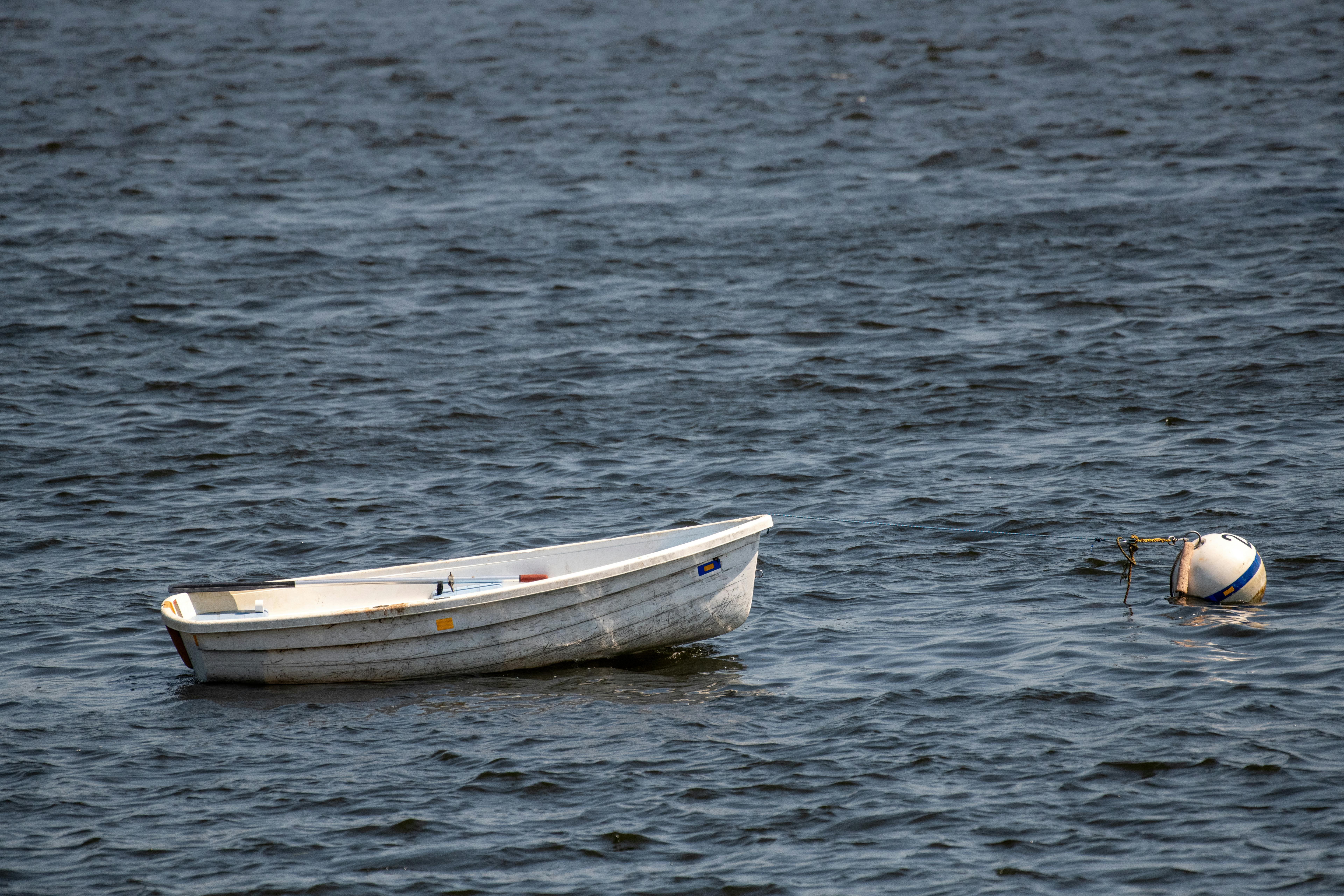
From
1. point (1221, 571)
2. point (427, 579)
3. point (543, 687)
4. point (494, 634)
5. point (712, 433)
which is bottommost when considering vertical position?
point (543, 687)

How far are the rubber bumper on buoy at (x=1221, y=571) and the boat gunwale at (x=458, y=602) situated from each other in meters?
3.40

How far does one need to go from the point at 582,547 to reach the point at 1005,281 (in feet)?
37.3

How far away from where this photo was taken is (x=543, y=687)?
10.7 metres

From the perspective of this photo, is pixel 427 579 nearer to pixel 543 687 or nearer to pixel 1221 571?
pixel 543 687

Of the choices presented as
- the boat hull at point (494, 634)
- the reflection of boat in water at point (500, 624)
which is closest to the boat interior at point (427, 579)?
the reflection of boat in water at point (500, 624)

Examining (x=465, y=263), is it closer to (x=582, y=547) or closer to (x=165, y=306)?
(x=165, y=306)

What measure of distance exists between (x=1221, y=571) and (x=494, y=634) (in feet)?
18.6

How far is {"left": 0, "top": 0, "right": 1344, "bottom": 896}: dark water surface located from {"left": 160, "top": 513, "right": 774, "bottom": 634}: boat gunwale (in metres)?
0.60

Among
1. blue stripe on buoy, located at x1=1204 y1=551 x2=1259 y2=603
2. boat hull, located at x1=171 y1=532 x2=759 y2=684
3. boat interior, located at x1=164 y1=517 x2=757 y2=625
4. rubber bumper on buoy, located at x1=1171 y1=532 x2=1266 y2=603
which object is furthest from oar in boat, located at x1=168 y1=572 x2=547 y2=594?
blue stripe on buoy, located at x1=1204 y1=551 x2=1259 y2=603

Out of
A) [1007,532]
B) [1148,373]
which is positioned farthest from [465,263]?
[1007,532]

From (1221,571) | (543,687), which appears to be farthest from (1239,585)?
(543,687)

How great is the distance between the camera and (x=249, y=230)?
25.2m

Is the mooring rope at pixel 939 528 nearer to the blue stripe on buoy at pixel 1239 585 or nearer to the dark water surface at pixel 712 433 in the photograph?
the dark water surface at pixel 712 433

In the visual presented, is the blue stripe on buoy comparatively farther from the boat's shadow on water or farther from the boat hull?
the boat's shadow on water
